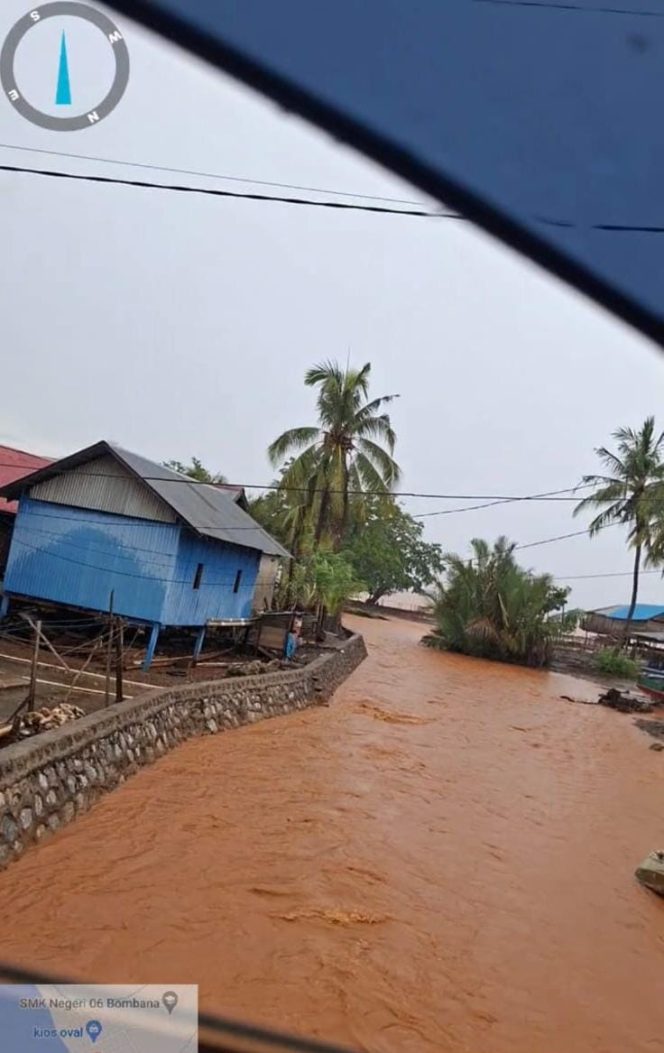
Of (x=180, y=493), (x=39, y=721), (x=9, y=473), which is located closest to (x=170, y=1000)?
(x=39, y=721)

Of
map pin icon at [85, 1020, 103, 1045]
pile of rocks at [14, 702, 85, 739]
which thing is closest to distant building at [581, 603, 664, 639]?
pile of rocks at [14, 702, 85, 739]

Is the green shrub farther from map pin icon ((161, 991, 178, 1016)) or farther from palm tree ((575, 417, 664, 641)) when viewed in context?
map pin icon ((161, 991, 178, 1016))

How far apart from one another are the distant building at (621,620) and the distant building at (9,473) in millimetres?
27416

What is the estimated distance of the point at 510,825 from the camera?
862 centimetres

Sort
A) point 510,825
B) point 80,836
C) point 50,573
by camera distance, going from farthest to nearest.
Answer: point 50,573 < point 510,825 < point 80,836

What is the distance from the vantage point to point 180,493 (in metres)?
14.7

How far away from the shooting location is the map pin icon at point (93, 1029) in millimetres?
3480

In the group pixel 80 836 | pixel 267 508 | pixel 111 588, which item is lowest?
pixel 80 836

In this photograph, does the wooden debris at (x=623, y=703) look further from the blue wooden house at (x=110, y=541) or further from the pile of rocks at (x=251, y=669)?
the blue wooden house at (x=110, y=541)

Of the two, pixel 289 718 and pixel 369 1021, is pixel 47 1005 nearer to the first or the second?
pixel 369 1021

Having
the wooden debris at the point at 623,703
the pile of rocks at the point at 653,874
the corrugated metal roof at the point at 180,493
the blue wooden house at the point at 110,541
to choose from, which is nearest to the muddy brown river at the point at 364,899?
the pile of rocks at the point at 653,874

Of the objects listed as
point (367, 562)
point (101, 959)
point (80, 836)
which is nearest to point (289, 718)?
point (80, 836)

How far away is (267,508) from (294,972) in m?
28.1

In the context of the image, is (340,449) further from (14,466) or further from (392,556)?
(392,556)
